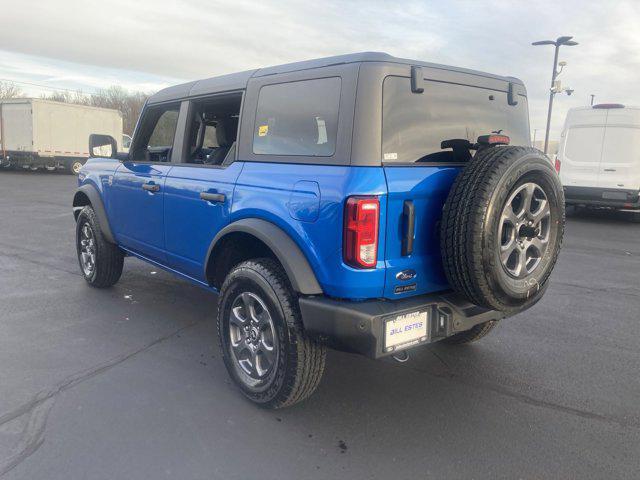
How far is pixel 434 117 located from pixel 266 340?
1637 millimetres

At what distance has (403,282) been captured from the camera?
2.82 metres

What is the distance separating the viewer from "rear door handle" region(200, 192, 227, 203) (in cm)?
346

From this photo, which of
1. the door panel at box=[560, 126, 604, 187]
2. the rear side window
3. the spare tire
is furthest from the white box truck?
the spare tire

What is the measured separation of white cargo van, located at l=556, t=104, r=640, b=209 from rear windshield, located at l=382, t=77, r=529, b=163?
9.18 meters

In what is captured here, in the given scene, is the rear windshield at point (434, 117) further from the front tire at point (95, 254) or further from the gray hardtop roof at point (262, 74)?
the front tire at point (95, 254)

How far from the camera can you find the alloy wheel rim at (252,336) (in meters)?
3.11

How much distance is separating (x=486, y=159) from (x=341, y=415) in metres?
1.68

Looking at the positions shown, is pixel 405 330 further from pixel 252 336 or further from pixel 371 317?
pixel 252 336

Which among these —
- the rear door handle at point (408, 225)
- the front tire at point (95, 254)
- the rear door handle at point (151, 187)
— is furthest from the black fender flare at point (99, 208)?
the rear door handle at point (408, 225)

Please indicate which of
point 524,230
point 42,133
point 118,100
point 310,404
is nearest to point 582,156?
point 524,230

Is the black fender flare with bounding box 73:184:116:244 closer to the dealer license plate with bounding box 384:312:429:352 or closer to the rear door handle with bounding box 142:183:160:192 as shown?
the rear door handle with bounding box 142:183:160:192

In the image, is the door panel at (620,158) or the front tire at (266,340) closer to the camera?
the front tire at (266,340)

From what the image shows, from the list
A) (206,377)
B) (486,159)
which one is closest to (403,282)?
(486,159)

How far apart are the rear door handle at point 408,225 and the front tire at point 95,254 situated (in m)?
→ 3.61
